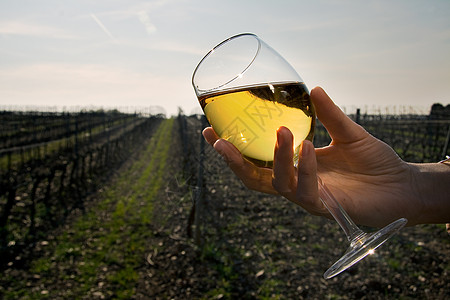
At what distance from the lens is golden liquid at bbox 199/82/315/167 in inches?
45.9

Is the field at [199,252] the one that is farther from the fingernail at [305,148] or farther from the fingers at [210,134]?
the fingernail at [305,148]

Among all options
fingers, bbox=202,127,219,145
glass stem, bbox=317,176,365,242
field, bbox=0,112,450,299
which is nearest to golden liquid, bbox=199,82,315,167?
glass stem, bbox=317,176,365,242

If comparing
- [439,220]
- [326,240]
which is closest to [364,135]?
[439,220]

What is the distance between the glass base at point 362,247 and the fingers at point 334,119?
1.28ft

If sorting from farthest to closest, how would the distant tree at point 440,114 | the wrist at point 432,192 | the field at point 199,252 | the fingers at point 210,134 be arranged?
the distant tree at point 440,114 < the field at point 199,252 < the fingers at point 210,134 < the wrist at point 432,192

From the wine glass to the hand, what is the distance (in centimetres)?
7

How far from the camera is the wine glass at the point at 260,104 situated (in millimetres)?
1172

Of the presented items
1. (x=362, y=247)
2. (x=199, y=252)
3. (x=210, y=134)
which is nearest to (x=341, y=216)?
(x=362, y=247)

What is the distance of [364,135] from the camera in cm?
147

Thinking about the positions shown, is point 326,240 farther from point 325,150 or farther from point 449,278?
point 325,150

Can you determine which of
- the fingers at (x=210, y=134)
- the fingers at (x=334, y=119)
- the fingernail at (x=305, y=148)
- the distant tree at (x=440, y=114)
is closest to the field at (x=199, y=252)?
the fingers at (x=210, y=134)

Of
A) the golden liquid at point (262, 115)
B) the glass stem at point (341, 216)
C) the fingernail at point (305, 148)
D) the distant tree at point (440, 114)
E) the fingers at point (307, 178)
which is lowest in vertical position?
the glass stem at point (341, 216)

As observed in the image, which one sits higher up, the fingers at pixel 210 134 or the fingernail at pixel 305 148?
the fingers at pixel 210 134

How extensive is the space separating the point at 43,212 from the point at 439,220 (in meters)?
6.86
